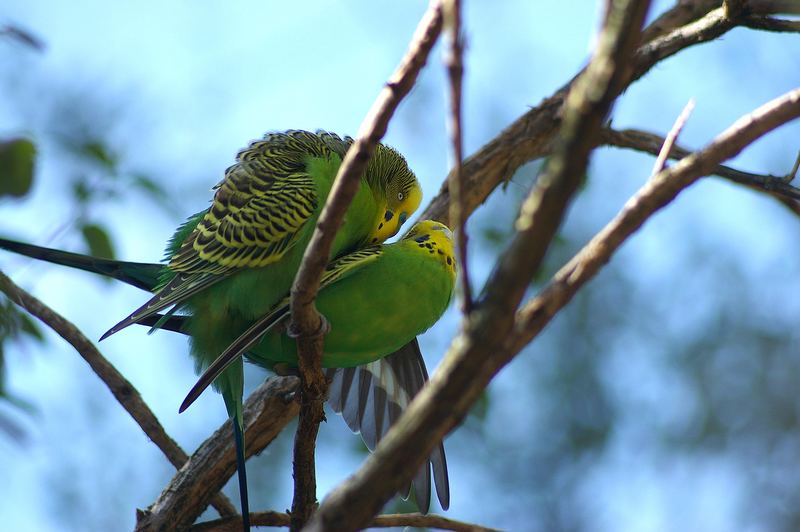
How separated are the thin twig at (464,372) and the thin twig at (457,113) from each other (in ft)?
0.28

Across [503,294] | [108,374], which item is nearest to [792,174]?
[503,294]

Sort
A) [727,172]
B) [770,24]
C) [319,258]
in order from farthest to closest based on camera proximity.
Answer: [770,24] < [727,172] < [319,258]

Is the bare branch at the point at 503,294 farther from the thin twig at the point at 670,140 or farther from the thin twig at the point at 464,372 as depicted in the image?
the thin twig at the point at 670,140

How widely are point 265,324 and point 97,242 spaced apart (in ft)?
3.23

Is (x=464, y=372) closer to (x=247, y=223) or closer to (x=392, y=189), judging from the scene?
(x=247, y=223)

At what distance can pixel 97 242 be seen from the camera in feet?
12.3

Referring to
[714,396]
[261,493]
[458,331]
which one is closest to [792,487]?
[714,396]

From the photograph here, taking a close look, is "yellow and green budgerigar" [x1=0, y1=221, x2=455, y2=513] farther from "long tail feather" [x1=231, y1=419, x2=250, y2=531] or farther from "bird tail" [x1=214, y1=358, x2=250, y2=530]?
"long tail feather" [x1=231, y1=419, x2=250, y2=531]

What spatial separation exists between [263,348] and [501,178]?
167 cm

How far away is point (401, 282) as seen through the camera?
3.56 meters

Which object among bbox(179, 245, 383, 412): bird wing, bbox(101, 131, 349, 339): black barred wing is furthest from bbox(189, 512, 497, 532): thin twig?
bbox(101, 131, 349, 339): black barred wing

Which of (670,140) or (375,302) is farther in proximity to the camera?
(375,302)

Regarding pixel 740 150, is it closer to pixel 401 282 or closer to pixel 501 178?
pixel 401 282

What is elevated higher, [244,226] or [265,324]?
[244,226]
